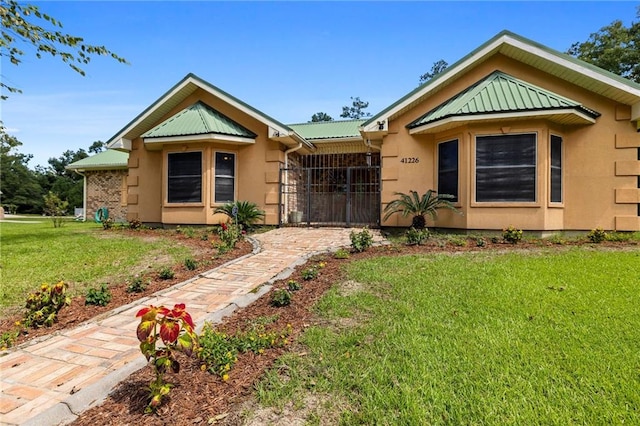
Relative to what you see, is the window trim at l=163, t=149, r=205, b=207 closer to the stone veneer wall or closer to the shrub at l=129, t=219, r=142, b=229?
the shrub at l=129, t=219, r=142, b=229

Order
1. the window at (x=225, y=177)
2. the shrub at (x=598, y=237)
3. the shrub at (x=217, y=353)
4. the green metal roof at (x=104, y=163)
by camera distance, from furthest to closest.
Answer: the green metal roof at (x=104, y=163), the window at (x=225, y=177), the shrub at (x=598, y=237), the shrub at (x=217, y=353)

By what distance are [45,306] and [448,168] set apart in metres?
9.46

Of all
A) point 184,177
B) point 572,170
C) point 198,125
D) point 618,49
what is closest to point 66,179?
point 184,177

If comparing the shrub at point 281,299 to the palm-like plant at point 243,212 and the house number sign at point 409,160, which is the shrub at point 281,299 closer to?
the palm-like plant at point 243,212

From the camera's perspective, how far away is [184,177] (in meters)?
11.7

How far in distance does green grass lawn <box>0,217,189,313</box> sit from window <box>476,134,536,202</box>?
803 centimetres

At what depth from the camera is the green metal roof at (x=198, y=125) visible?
11.0 metres

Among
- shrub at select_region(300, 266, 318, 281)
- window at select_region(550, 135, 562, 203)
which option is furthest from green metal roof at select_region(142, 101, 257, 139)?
window at select_region(550, 135, 562, 203)

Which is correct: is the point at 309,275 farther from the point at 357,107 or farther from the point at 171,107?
the point at 357,107

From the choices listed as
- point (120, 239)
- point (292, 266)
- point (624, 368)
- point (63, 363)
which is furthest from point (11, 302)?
point (624, 368)

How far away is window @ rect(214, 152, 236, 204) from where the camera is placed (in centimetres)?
1168

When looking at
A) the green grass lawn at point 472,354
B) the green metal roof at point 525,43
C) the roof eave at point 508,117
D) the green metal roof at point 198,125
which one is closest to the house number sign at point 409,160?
the roof eave at point 508,117

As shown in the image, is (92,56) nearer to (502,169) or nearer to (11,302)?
(11,302)

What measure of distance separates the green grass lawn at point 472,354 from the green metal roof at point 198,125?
830cm
